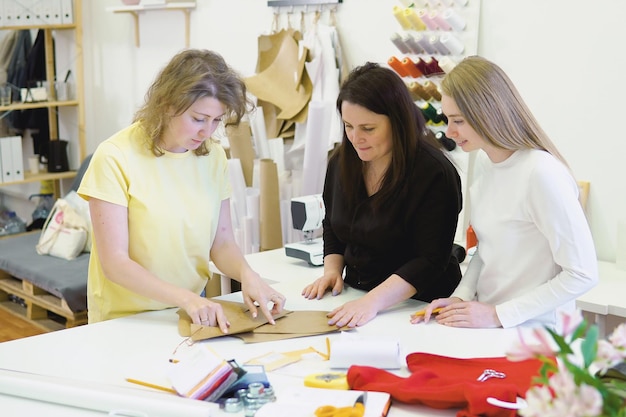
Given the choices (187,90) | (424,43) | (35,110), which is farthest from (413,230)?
(35,110)

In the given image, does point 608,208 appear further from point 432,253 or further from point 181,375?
point 181,375

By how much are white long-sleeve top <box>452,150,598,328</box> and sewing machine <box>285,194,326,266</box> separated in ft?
2.85

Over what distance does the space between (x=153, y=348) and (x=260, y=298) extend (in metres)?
0.32

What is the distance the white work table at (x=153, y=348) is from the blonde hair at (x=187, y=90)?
476 millimetres

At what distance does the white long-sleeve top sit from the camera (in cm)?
197

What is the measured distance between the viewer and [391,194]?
7.65 feet

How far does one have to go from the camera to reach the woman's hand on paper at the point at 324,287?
2436mm

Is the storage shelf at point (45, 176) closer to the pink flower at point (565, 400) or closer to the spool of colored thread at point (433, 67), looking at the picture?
the spool of colored thread at point (433, 67)

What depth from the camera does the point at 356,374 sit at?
1763 millimetres

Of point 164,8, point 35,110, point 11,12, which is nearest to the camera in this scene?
point 164,8

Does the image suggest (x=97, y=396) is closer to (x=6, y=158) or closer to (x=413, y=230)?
(x=413, y=230)

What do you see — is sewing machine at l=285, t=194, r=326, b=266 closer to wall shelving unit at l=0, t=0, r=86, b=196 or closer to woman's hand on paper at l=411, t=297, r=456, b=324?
woman's hand on paper at l=411, t=297, r=456, b=324

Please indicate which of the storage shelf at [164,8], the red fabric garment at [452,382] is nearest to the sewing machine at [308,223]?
the red fabric garment at [452,382]

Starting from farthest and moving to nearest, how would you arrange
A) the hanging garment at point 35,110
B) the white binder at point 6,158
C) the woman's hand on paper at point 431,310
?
the hanging garment at point 35,110 < the white binder at point 6,158 < the woman's hand on paper at point 431,310
